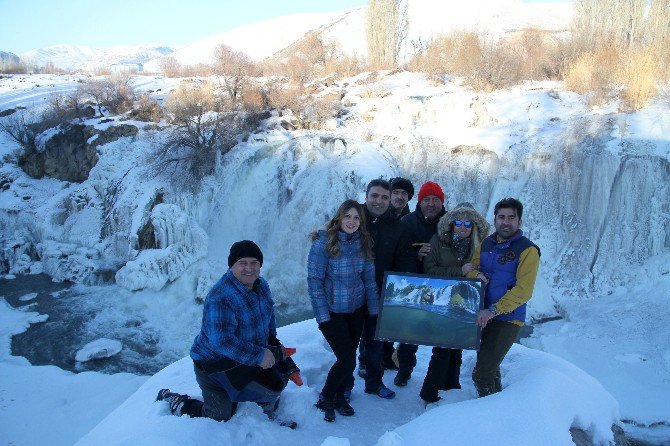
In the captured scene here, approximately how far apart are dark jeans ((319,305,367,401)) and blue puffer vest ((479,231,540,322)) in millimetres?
962

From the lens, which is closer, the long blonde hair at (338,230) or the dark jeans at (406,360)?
the long blonde hair at (338,230)

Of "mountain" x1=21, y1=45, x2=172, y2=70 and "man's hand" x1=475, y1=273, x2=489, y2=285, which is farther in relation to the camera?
"mountain" x1=21, y1=45, x2=172, y2=70

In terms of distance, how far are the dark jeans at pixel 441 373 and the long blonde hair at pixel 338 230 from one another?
0.96 m

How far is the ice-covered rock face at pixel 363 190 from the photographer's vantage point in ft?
32.7

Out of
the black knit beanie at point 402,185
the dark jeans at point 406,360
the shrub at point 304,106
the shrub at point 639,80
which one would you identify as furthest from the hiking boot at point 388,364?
the shrub at point 304,106

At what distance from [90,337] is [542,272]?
34.1 feet

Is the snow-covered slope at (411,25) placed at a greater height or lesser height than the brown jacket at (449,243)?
greater

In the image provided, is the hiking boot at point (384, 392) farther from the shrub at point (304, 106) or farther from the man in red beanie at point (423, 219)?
the shrub at point (304, 106)

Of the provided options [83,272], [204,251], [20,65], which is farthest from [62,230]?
[20,65]

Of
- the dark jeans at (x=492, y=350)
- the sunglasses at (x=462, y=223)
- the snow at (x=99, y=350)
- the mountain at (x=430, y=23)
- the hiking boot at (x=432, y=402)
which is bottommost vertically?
the snow at (x=99, y=350)

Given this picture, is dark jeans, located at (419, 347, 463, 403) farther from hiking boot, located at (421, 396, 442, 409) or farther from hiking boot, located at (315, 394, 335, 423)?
hiking boot, located at (315, 394, 335, 423)

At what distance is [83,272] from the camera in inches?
525

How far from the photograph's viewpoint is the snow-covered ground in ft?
28.1

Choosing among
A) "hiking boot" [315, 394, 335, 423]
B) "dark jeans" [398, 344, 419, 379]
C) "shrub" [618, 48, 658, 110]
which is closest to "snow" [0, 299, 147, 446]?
"hiking boot" [315, 394, 335, 423]
